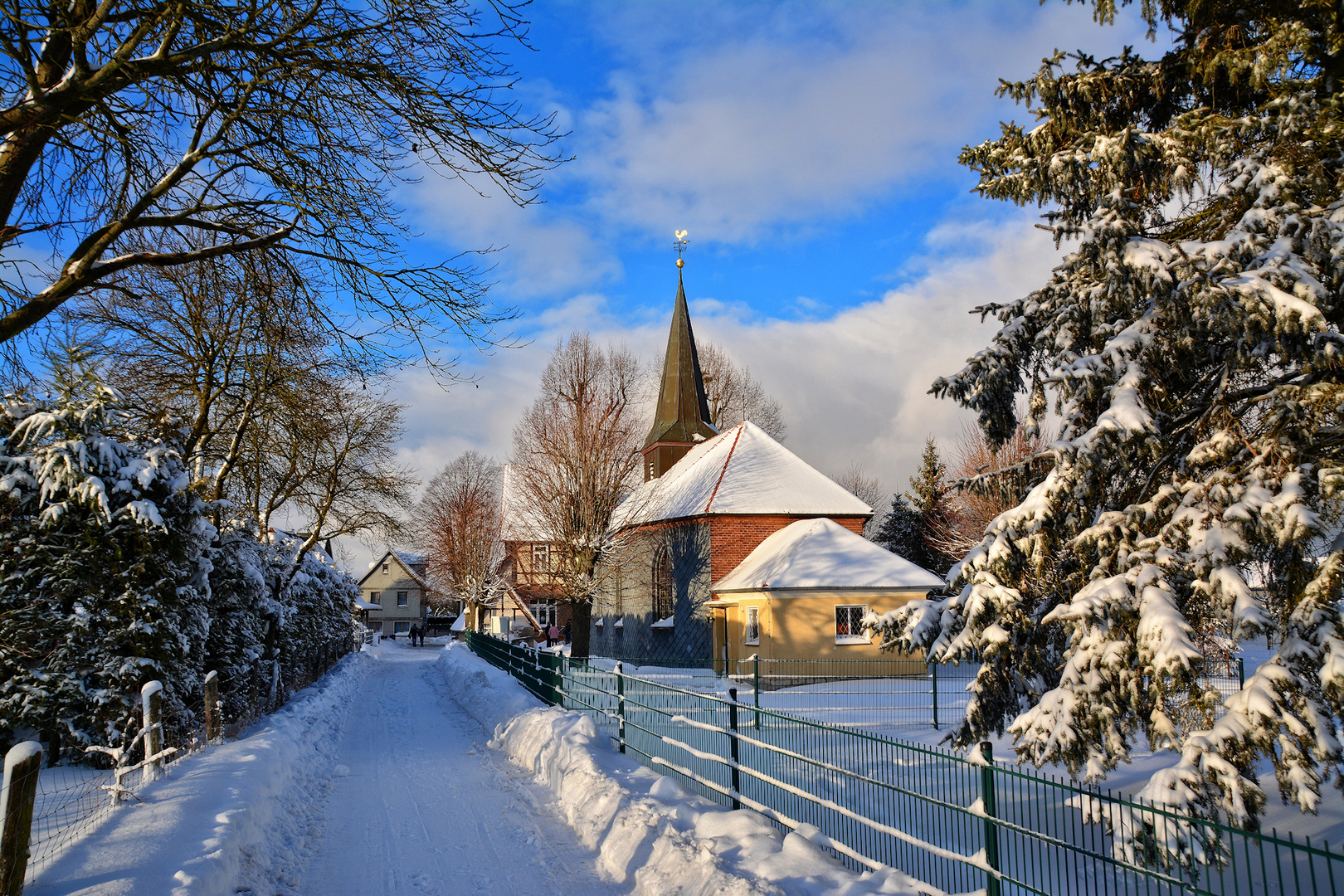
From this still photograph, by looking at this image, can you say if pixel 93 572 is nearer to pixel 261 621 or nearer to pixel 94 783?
pixel 94 783

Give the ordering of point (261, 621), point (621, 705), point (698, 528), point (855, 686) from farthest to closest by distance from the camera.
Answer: point (698, 528) → point (855, 686) → point (261, 621) → point (621, 705)

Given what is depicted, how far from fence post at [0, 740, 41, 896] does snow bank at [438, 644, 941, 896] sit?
409 cm

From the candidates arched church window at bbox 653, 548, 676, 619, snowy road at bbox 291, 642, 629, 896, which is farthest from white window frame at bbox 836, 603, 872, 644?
snowy road at bbox 291, 642, 629, 896

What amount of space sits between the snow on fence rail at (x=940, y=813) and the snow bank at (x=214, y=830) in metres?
4.08

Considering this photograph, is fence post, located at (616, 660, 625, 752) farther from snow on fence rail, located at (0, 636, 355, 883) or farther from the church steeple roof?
the church steeple roof

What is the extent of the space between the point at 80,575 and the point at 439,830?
5.48 meters

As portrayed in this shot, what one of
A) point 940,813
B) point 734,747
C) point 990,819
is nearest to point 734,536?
point 734,747

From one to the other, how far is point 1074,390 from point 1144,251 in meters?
1.36

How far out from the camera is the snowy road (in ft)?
22.3

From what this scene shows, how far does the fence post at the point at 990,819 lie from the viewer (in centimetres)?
506

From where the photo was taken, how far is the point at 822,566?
24234mm

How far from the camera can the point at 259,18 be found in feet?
17.6

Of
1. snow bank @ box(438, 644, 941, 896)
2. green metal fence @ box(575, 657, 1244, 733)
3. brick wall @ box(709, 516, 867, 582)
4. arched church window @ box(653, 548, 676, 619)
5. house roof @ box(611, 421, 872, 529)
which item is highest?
house roof @ box(611, 421, 872, 529)

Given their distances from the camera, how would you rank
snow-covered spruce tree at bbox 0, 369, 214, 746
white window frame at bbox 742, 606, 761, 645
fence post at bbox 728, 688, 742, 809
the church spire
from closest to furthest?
fence post at bbox 728, 688, 742, 809 → snow-covered spruce tree at bbox 0, 369, 214, 746 → white window frame at bbox 742, 606, 761, 645 → the church spire
